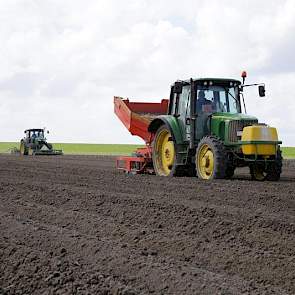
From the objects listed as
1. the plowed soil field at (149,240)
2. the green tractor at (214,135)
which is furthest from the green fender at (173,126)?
the plowed soil field at (149,240)

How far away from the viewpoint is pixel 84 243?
5.91 m

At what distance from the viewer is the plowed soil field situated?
4672 mm

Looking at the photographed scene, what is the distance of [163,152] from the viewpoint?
13219 mm

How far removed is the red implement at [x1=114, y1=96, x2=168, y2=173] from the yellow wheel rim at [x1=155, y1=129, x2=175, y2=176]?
1.11 ft

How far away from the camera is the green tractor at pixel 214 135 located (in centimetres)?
1128

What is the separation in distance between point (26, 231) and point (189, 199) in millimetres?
2712

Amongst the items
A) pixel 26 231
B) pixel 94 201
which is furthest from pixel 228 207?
pixel 26 231

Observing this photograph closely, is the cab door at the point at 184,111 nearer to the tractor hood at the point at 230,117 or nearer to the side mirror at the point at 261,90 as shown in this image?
the tractor hood at the point at 230,117

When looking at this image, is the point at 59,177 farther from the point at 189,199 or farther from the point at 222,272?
the point at 222,272

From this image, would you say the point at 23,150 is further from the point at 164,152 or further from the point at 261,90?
the point at 261,90

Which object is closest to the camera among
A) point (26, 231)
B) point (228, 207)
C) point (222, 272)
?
point (222, 272)

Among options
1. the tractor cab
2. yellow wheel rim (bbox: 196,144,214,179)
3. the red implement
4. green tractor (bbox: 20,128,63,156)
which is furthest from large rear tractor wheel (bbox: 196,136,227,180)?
the tractor cab

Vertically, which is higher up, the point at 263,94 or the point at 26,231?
the point at 263,94

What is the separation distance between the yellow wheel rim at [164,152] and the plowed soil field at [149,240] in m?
2.85
